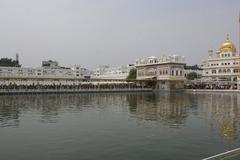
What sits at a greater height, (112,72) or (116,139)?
Answer: (112,72)

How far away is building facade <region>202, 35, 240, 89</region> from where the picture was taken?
210ft

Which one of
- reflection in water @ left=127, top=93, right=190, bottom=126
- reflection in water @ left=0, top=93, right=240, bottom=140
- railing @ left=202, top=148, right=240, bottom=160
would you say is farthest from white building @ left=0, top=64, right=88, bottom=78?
railing @ left=202, top=148, right=240, bottom=160

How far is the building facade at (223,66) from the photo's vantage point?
64.1 meters

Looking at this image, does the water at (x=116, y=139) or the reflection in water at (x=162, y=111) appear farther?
the reflection in water at (x=162, y=111)

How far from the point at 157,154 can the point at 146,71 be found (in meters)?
61.9

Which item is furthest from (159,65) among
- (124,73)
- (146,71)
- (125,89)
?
(124,73)

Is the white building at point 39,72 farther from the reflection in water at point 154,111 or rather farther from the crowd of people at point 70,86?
the reflection in water at point 154,111

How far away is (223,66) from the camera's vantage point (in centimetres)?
6725

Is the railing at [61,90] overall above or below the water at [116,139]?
above

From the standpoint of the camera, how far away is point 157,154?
8.34m

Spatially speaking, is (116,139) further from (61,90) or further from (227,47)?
(227,47)

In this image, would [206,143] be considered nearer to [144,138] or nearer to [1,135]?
[144,138]

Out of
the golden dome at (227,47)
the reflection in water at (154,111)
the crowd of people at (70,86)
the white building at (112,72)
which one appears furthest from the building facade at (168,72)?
the reflection in water at (154,111)

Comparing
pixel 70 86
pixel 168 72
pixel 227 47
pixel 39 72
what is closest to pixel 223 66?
pixel 227 47
